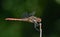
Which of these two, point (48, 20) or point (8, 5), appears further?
point (48, 20)

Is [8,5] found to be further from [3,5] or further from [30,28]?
[30,28]

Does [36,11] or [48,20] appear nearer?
[36,11]

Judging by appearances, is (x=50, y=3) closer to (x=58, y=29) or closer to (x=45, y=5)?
(x=45, y=5)

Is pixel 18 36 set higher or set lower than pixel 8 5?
lower

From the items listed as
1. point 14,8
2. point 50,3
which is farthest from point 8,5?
point 50,3

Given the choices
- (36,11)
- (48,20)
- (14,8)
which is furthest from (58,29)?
(14,8)

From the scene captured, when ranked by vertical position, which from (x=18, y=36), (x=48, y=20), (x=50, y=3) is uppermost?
(x=50, y=3)
